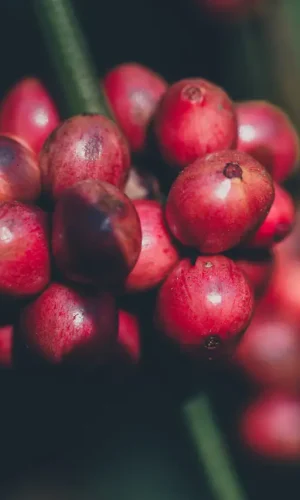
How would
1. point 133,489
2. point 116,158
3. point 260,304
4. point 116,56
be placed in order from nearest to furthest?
point 116,158
point 260,304
point 133,489
point 116,56

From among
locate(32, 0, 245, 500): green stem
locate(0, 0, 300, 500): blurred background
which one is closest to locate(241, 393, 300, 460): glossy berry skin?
locate(0, 0, 300, 500): blurred background

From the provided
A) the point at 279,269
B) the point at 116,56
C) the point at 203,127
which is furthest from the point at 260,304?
the point at 116,56

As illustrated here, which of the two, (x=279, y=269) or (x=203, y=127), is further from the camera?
(x=279, y=269)

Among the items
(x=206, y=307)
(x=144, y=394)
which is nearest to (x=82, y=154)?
(x=206, y=307)

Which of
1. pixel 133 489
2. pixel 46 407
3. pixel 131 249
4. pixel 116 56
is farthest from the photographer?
pixel 116 56

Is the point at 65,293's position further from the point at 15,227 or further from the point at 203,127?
the point at 203,127

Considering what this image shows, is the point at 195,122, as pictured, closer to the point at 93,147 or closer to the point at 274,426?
the point at 93,147

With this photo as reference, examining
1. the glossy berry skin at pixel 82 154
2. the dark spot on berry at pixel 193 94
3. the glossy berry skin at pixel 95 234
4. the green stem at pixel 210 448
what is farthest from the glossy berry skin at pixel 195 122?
the green stem at pixel 210 448
